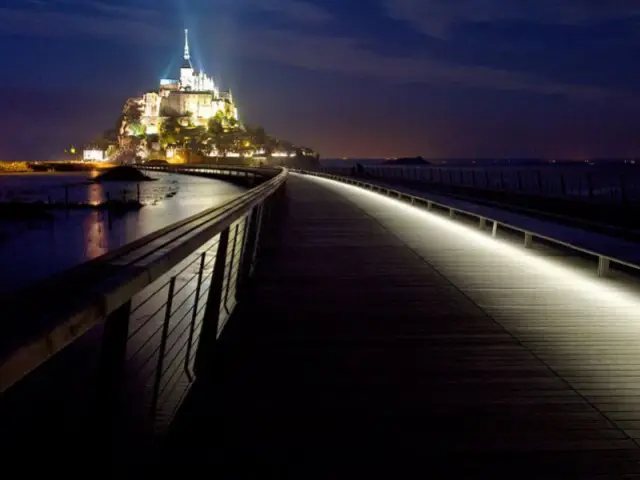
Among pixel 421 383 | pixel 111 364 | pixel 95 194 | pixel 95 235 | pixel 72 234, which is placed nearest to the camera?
pixel 111 364

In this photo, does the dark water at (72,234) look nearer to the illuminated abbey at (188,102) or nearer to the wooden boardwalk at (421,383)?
the wooden boardwalk at (421,383)

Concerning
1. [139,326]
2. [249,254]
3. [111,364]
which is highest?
[111,364]

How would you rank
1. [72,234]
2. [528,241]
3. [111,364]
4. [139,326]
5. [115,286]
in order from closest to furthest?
[115,286] → [111,364] → [139,326] → [528,241] → [72,234]

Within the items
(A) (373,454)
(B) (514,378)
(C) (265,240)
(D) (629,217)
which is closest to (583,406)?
(B) (514,378)

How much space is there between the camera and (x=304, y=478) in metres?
3.24

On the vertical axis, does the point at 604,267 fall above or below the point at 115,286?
below

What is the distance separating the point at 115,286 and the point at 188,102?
16885 centimetres

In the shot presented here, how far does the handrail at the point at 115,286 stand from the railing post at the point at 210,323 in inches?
19.4

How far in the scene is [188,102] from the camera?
165500 millimetres

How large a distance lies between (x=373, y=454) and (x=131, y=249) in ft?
4.97

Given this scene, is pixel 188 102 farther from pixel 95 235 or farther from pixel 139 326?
pixel 139 326

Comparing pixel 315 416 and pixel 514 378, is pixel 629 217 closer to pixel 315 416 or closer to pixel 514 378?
pixel 514 378

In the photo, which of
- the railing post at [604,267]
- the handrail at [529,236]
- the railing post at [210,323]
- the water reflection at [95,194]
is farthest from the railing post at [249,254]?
the water reflection at [95,194]

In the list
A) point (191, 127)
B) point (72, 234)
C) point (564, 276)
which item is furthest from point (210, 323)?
point (191, 127)
